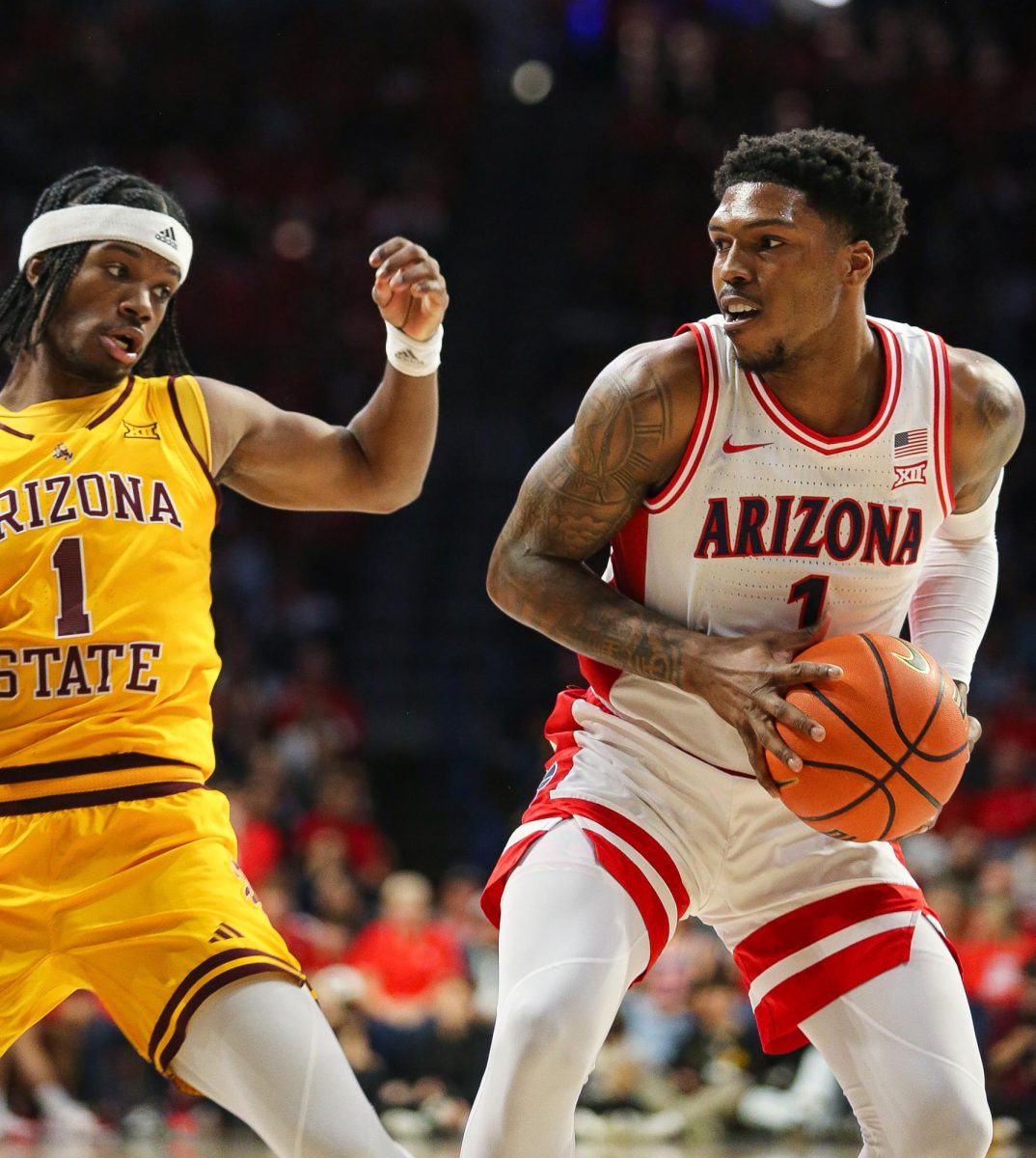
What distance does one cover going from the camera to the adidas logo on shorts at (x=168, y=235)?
397 centimetres

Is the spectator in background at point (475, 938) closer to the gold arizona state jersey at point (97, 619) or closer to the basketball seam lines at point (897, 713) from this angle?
the gold arizona state jersey at point (97, 619)

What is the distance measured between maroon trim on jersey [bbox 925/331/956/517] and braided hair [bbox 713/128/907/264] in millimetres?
279

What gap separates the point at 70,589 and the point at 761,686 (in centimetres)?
146

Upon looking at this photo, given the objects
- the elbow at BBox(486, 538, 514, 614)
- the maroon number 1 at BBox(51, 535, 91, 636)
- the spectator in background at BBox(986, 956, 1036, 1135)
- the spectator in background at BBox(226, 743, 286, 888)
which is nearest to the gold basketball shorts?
the maroon number 1 at BBox(51, 535, 91, 636)

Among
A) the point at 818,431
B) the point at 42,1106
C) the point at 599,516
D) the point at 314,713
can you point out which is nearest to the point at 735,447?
the point at 818,431

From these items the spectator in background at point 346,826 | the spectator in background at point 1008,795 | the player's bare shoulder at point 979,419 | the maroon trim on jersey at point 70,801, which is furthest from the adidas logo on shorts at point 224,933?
the spectator in background at point 1008,795

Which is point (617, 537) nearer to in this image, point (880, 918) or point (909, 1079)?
point (880, 918)

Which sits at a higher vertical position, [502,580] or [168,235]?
[168,235]

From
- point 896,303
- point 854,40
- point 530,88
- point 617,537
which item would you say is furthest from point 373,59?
point 617,537

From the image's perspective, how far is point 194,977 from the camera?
333 centimetres

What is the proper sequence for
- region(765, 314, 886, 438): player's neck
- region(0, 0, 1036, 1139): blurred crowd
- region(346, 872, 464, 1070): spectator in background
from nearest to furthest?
region(765, 314, 886, 438): player's neck → region(0, 0, 1036, 1139): blurred crowd → region(346, 872, 464, 1070): spectator in background

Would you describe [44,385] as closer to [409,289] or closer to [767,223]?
[409,289]

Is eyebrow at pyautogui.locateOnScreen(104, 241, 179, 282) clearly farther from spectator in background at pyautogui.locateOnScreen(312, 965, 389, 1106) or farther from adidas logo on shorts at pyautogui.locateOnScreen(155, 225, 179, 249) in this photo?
spectator in background at pyautogui.locateOnScreen(312, 965, 389, 1106)

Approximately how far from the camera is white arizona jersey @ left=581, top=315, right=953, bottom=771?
143 inches
